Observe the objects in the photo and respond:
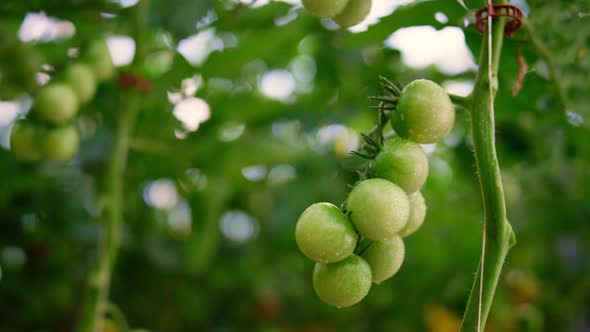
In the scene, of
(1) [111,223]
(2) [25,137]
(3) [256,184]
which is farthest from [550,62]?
(3) [256,184]

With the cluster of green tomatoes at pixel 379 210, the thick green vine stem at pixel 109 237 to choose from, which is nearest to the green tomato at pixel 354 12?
the cluster of green tomatoes at pixel 379 210

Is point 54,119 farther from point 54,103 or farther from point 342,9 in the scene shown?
point 342,9

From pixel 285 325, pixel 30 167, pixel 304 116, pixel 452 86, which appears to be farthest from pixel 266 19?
pixel 285 325

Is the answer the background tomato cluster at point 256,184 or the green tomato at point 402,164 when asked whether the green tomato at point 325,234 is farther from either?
the background tomato cluster at point 256,184

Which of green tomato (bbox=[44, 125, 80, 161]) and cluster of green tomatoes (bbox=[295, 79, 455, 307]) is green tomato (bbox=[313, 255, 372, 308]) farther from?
green tomato (bbox=[44, 125, 80, 161])

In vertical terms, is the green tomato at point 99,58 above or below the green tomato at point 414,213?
below
